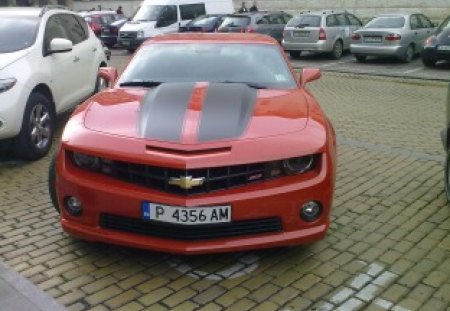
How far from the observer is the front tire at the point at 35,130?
600 cm

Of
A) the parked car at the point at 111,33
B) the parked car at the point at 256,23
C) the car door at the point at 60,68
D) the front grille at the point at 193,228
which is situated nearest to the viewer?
the front grille at the point at 193,228

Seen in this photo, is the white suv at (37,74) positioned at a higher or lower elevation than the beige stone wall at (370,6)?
higher

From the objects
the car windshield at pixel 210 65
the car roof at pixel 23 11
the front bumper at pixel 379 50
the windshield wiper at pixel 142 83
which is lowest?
the front bumper at pixel 379 50

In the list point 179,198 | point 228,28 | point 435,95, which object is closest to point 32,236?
point 179,198

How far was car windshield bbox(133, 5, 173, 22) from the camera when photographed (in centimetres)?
2156

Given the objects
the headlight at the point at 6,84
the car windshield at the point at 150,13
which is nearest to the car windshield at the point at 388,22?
the car windshield at the point at 150,13

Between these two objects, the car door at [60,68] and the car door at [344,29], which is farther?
the car door at [344,29]

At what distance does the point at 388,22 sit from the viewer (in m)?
16.5

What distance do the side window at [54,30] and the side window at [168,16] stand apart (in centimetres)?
1415

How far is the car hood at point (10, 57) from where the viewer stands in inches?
233

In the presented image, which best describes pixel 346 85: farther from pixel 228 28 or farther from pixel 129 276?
pixel 129 276

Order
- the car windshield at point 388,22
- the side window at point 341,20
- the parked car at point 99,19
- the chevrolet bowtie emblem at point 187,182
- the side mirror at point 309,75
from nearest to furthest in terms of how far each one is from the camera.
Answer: the chevrolet bowtie emblem at point 187,182 < the side mirror at point 309,75 < the car windshield at point 388,22 < the side window at point 341,20 < the parked car at point 99,19

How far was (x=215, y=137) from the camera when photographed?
137 inches

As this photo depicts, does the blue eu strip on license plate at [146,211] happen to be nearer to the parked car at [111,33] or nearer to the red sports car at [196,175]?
the red sports car at [196,175]
